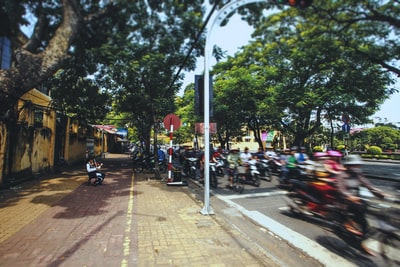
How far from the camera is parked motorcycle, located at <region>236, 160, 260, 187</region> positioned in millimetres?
10578

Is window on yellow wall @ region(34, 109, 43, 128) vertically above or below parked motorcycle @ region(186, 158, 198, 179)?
above

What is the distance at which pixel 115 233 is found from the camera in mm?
5191

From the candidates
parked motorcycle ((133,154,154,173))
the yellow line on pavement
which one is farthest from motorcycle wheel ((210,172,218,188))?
parked motorcycle ((133,154,154,173))

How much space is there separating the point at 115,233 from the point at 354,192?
4418 mm

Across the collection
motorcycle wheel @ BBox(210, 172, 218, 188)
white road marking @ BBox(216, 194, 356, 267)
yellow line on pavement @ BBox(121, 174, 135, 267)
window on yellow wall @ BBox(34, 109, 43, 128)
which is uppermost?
window on yellow wall @ BBox(34, 109, 43, 128)

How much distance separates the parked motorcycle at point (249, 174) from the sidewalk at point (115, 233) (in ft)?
9.42

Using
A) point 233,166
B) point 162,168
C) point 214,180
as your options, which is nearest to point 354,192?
point 233,166

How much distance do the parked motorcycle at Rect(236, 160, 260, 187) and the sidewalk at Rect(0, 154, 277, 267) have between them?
113 inches

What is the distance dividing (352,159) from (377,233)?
1277 mm

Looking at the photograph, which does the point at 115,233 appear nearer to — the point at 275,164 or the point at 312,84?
the point at 275,164

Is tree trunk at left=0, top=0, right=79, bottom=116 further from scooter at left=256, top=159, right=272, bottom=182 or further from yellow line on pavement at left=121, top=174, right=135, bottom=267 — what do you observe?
scooter at left=256, top=159, right=272, bottom=182

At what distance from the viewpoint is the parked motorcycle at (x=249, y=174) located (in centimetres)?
1058

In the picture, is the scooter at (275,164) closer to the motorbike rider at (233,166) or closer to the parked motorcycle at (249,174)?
the parked motorcycle at (249,174)

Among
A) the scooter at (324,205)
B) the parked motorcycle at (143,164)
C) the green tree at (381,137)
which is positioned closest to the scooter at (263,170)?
the scooter at (324,205)
